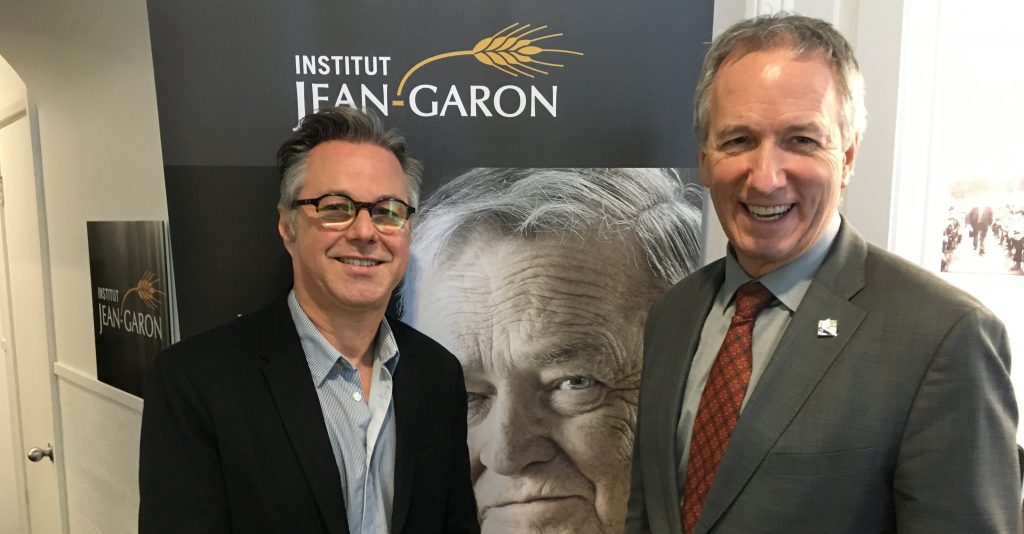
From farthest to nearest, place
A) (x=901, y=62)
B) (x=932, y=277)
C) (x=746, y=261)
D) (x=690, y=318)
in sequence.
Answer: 1. (x=901, y=62)
2. (x=690, y=318)
3. (x=746, y=261)
4. (x=932, y=277)

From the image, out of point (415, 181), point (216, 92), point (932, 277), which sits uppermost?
point (216, 92)

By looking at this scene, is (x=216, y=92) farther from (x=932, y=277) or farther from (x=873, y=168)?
(x=873, y=168)


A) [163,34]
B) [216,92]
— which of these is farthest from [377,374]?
[163,34]

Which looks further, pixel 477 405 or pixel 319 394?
pixel 477 405

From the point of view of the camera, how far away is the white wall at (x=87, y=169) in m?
2.17

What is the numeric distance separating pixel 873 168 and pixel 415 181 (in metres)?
1.37

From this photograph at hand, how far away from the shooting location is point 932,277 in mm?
1031

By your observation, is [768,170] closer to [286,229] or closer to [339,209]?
[339,209]

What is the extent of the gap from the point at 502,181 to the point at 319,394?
79 centimetres

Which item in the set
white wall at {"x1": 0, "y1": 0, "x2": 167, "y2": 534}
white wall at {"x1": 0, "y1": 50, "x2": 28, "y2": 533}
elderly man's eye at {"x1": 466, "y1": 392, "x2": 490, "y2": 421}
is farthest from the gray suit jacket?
white wall at {"x1": 0, "y1": 50, "x2": 28, "y2": 533}

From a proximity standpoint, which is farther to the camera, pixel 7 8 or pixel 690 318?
pixel 7 8

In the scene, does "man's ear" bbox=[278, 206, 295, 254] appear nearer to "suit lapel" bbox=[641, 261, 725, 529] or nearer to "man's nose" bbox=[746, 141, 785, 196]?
"suit lapel" bbox=[641, 261, 725, 529]

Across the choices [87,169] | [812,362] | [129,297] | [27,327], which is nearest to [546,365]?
[812,362]

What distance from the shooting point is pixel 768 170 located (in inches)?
42.1
